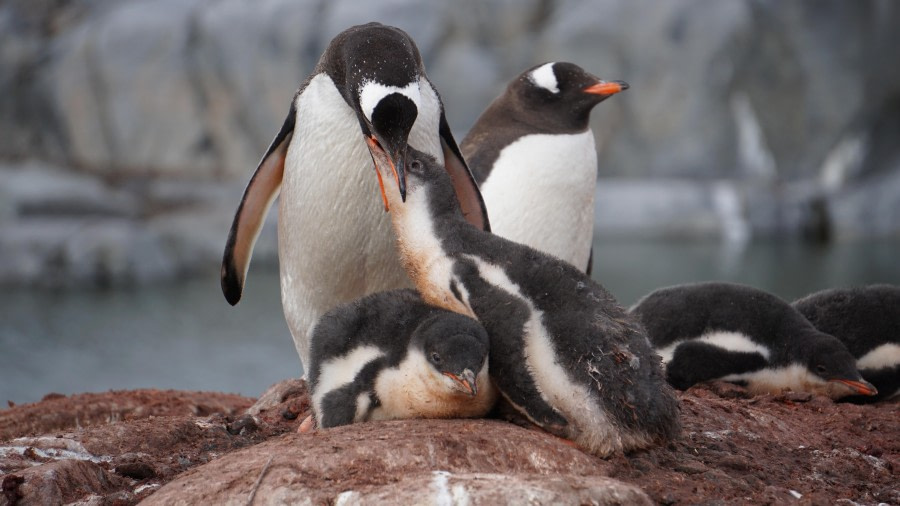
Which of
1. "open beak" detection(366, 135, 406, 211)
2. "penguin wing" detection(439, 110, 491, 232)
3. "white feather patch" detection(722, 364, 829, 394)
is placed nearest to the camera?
"open beak" detection(366, 135, 406, 211)

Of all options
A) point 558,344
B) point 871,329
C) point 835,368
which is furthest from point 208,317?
point 558,344

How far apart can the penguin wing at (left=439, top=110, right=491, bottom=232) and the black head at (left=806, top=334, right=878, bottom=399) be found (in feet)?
3.49

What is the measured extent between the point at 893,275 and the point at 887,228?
1.47m

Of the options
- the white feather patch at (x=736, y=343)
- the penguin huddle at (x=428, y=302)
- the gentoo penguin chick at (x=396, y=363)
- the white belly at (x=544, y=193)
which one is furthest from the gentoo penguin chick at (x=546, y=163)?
the gentoo penguin chick at (x=396, y=363)

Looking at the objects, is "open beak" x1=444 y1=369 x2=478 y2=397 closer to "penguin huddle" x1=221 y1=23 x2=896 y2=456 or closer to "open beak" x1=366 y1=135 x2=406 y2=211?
"penguin huddle" x1=221 y1=23 x2=896 y2=456

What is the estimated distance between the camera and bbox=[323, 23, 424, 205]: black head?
2.41m

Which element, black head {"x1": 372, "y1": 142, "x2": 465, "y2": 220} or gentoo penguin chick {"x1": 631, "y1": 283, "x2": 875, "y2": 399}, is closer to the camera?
black head {"x1": 372, "y1": 142, "x2": 465, "y2": 220}

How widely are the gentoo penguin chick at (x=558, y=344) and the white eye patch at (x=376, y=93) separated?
426 mm

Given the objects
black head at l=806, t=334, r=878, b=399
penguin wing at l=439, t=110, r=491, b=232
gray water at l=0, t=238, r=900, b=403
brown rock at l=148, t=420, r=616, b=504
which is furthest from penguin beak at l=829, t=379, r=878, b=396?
gray water at l=0, t=238, r=900, b=403

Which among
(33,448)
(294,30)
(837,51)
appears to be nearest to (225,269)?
(33,448)

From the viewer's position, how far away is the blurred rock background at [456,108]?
1155cm

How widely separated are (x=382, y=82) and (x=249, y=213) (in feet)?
2.42

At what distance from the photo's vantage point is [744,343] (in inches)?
120

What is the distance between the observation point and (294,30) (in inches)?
512
